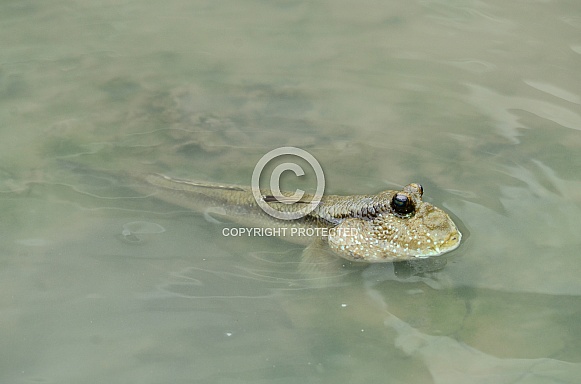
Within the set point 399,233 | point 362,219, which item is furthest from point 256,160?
point 399,233

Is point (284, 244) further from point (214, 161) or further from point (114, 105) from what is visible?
point (114, 105)

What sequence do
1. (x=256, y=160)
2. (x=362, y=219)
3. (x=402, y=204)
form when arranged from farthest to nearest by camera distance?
(x=256, y=160) → (x=362, y=219) → (x=402, y=204)

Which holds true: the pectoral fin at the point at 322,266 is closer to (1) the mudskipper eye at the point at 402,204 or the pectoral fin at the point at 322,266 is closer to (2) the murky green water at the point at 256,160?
(2) the murky green water at the point at 256,160

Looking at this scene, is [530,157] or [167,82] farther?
[167,82]

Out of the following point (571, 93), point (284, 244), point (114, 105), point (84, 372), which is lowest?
point (84, 372)

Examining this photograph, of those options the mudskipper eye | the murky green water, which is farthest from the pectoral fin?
the mudskipper eye

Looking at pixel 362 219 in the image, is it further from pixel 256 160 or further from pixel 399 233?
pixel 256 160

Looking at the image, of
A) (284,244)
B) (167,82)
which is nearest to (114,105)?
(167,82)

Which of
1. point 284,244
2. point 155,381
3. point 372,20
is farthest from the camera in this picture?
point 372,20
